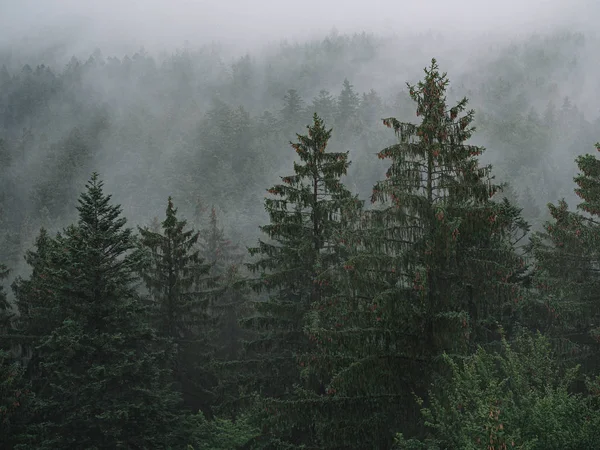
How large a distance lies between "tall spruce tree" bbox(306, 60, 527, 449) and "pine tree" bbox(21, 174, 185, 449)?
686cm

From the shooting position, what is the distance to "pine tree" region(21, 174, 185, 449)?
1316cm

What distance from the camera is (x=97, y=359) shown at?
13969mm

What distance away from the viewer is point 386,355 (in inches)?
377

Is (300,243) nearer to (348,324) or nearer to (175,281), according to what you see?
(348,324)

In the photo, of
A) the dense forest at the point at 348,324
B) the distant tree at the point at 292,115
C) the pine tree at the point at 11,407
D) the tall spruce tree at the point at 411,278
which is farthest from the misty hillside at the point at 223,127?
the pine tree at the point at 11,407

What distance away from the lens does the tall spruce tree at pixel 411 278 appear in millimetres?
9367

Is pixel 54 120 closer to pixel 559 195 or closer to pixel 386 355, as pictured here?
pixel 559 195

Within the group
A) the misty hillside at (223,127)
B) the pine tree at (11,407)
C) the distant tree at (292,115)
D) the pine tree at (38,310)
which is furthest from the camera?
the distant tree at (292,115)

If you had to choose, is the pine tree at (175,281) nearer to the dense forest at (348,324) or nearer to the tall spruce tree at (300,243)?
the dense forest at (348,324)

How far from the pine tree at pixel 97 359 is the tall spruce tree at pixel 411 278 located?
6.86 metres

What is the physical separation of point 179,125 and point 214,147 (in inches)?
757

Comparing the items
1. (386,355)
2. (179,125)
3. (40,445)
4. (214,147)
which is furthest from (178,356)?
(179,125)

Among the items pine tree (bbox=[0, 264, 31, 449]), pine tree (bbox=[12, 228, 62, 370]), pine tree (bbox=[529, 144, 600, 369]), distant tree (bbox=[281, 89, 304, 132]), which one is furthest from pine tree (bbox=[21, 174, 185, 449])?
distant tree (bbox=[281, 89, 304, 132])

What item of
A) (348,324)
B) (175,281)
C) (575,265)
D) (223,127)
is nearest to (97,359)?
(175,281)
